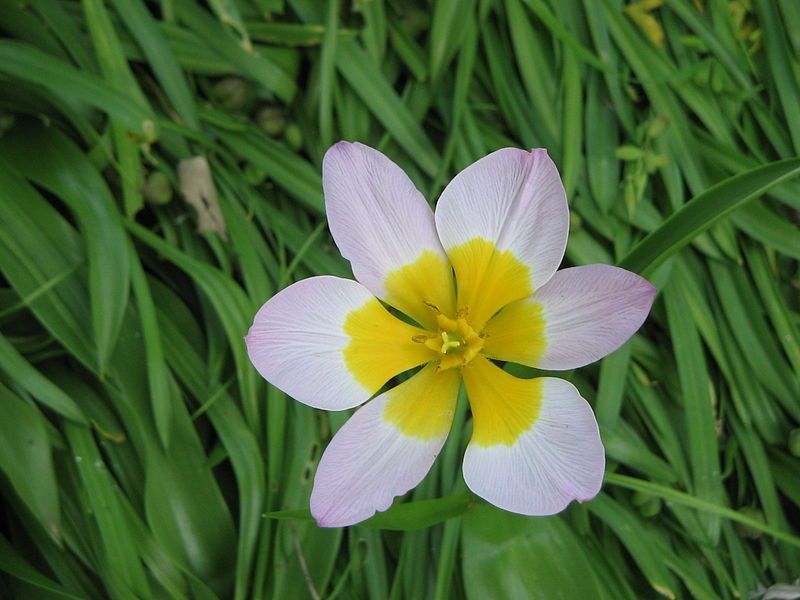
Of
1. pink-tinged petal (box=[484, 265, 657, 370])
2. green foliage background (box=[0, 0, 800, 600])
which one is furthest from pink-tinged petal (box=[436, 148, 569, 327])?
green foliage background (box=[0, 0, 800, 600])

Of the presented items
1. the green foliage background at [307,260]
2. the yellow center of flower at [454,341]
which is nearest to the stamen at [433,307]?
the yellow center of flower at [454,341]

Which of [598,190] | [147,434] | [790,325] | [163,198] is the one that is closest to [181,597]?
[147,434]

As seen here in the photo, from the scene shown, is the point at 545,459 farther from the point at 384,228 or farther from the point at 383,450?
the point at 384,228

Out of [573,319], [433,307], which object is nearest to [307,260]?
[433,307]

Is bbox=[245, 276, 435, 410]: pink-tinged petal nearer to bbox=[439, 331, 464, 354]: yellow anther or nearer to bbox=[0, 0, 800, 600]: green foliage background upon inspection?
bbox=[439, 331, 464, 354]: yellow anther

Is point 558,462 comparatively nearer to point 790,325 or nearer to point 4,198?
point 790,325

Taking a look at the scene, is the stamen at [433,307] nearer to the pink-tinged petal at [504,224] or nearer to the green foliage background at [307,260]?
the pink-tinged petal at [504,224]
